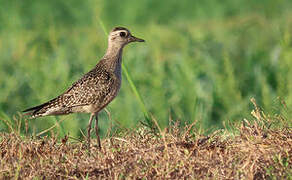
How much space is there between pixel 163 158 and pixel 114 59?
2.15 meters

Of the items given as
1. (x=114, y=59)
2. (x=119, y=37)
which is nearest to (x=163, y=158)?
(x=114, y=59)

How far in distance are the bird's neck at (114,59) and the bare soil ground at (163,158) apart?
1401 mm

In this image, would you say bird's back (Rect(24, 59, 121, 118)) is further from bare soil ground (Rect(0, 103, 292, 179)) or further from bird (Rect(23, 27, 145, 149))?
bare soil ground (Rect(0, 103, 292, 179))

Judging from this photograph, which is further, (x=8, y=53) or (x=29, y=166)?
(x=8, y=53)

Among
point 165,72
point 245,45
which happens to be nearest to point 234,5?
point 245,45

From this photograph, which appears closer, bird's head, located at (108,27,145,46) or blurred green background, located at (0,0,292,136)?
bird's head, located at (108,27,145,46)

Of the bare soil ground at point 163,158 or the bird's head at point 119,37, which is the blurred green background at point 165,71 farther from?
the bare soil ground at point 163,158

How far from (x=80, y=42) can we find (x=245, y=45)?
364cm

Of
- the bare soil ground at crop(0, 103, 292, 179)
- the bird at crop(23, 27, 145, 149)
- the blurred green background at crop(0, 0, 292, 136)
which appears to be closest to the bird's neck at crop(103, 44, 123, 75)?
the bird at crop(23, 27, 145, 149)

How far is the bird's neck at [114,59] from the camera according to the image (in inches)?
234

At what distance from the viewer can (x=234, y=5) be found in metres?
20.2

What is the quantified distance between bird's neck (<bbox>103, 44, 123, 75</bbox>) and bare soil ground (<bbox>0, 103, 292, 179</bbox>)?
140cm

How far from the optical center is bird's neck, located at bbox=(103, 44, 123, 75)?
5.95 m

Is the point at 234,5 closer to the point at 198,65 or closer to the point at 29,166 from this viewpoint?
the point at 198,65
